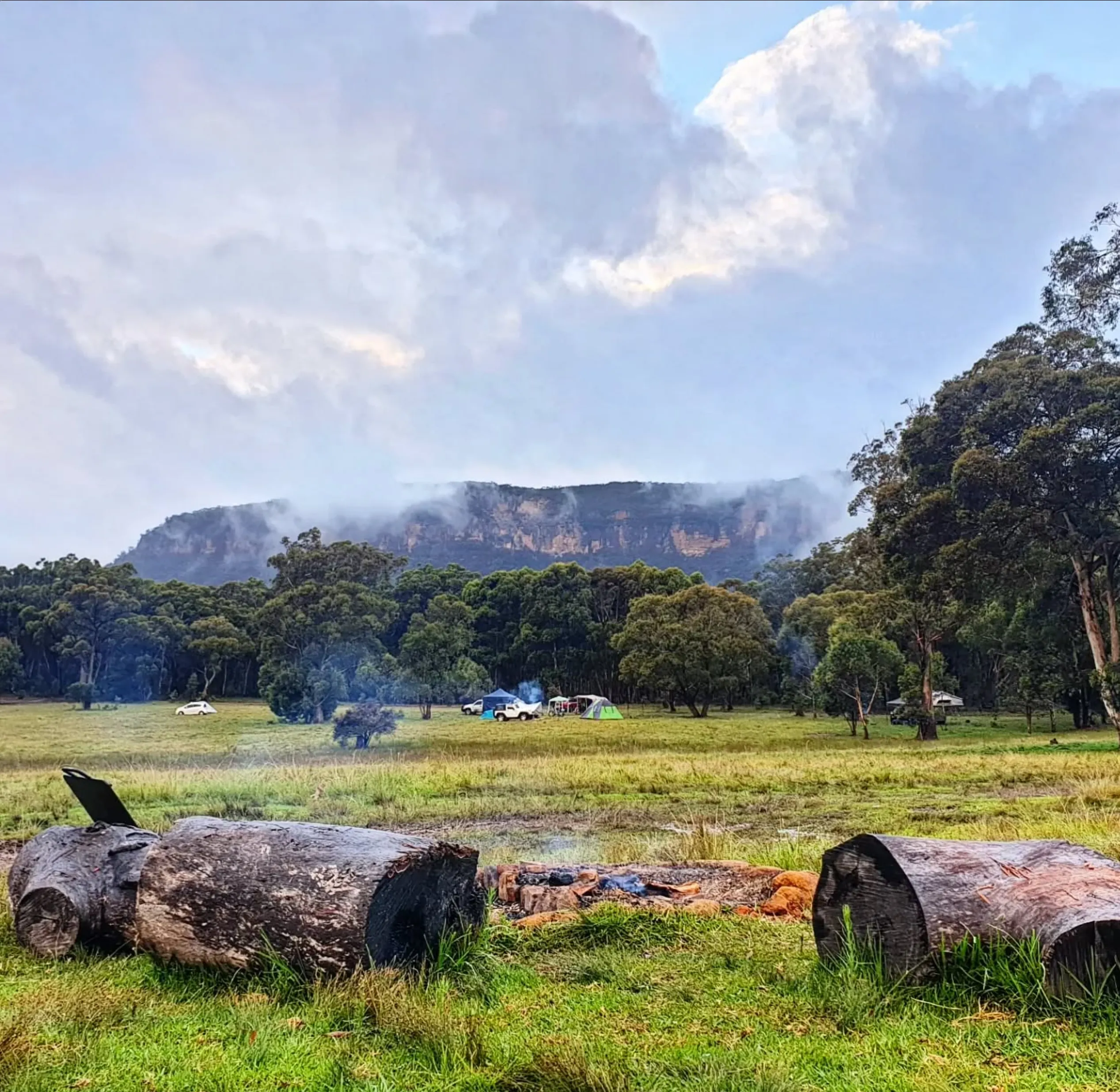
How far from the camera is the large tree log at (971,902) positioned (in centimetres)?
424

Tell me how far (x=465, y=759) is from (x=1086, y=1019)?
26914 millimetres

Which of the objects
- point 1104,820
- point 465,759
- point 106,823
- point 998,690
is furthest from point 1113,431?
point 998,690

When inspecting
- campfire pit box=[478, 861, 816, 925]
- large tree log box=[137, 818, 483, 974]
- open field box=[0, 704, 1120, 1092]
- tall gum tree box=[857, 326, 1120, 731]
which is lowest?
campfire pit box=[478, 861, 816, 925]

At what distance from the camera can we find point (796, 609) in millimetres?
67875

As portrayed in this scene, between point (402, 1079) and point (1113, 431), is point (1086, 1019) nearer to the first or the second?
point (402, 1079)

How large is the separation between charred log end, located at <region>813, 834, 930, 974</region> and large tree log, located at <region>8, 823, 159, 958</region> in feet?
14.4

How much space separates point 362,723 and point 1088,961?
3431 centimetres

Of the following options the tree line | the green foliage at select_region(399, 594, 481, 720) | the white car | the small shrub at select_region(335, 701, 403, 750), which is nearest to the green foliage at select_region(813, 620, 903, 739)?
the tree line

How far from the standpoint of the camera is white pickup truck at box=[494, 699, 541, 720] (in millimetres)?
63688

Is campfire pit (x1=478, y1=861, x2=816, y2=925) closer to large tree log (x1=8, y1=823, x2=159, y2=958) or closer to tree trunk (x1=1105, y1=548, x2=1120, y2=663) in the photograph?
large tree log (x1=8, y1=823, x2=159, y2=958)

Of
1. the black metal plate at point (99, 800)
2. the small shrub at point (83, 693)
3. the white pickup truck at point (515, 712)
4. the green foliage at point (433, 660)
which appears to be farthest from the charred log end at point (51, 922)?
the small shrub at point (83, 693)

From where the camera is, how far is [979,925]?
4.64 meters

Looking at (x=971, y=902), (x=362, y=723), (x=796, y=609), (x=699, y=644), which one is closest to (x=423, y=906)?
(x=971, y=902)

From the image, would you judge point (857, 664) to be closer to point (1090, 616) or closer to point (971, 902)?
point (1090, 616)
